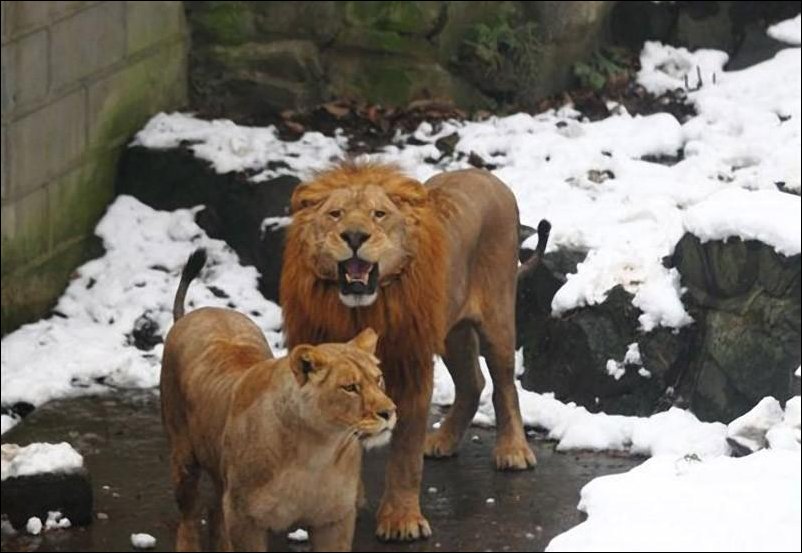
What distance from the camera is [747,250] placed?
9.74 m

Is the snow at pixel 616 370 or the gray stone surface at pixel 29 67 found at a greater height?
the gray stone surface at pixel 29 67

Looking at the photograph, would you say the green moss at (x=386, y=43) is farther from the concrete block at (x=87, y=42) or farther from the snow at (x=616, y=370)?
the snow at (x=616, y=370)

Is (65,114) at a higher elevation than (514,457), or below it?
higher

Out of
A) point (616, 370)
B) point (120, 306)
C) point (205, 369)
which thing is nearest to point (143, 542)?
point (205, 369)

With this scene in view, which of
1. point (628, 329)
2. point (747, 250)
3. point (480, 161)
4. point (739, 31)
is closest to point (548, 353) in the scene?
point (628, 329)

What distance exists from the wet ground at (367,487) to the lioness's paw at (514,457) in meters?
0.04

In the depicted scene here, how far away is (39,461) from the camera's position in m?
8.02

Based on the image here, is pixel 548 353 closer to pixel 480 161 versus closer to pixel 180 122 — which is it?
pixel 480 161

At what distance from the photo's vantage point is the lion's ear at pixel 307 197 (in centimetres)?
792

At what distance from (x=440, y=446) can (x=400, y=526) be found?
115 cm

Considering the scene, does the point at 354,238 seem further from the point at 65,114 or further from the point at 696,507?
the point at 65,114

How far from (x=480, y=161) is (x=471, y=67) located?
87 cm

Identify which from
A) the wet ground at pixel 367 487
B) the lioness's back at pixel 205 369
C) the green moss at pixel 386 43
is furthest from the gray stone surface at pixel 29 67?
the lioness's back at pixel 205 369

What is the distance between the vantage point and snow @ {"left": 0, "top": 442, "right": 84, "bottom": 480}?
7965 millimetres
